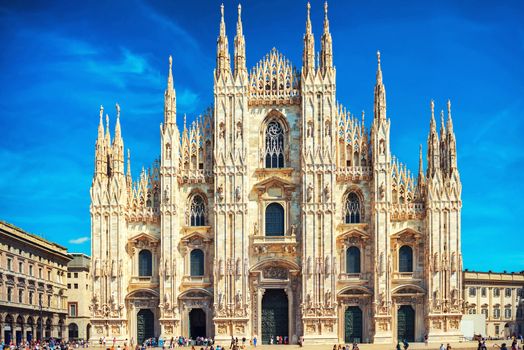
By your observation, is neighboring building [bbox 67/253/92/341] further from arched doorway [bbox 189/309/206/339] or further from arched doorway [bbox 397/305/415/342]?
arched doorway [bbox 397/305/415/342]

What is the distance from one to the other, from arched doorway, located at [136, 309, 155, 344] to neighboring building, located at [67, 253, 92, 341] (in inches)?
1330

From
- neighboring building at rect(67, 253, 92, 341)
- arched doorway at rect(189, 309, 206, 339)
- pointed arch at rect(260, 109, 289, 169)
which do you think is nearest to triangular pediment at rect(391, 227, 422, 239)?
pointed arch at rect(260, 109, 289, 169)

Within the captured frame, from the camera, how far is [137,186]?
63469mm

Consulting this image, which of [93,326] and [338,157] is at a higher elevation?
[338,157]

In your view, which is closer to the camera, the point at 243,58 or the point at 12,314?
the point at 243,58

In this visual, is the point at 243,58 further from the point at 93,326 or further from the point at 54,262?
the point at 54,262

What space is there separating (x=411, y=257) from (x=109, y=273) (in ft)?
73.4

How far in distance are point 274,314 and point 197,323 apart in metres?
5.81

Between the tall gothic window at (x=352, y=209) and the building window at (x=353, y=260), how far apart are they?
2.08 metres

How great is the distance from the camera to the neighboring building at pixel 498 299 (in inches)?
3930

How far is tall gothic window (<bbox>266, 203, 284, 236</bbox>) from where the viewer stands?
62281mm

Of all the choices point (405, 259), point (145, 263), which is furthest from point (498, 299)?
point (145, 263)

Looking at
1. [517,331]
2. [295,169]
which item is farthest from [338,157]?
[517,331]

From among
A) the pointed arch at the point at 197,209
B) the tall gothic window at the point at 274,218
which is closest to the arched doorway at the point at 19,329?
the pointed arch at the point at 197,209
